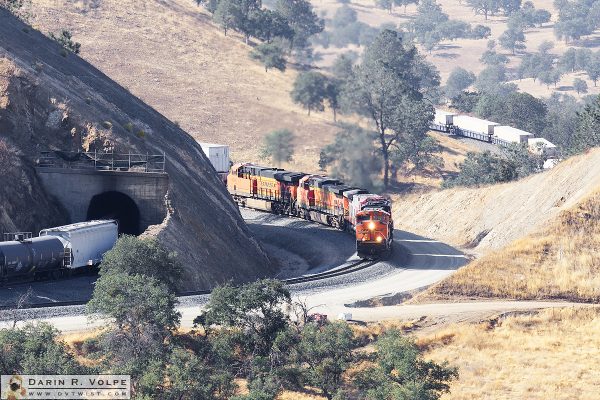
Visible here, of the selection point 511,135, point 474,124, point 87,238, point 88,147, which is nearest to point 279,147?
point 511,135

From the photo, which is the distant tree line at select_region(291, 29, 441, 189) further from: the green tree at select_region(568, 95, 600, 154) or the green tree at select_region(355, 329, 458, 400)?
the green tree at select_region(355, 329, 458, 400)

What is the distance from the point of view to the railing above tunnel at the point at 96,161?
66750 millimetres

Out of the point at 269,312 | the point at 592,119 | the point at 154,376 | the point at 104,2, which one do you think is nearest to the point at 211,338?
the point at 269,312

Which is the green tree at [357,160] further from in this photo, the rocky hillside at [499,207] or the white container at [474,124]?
the white container at [474,124]

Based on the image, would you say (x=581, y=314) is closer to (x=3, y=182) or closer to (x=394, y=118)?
(x=3, y=182)

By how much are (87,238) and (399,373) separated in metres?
21.6

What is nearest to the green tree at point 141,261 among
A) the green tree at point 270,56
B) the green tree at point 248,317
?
the green tree at point 248,317

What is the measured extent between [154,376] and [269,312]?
30.4ft

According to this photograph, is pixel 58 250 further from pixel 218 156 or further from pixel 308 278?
pixel 218 156

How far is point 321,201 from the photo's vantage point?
88.1 m

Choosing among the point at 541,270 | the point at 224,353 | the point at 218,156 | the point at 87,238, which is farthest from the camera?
the point at 218,156

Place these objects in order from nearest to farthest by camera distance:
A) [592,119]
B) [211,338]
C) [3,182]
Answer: [211,338] < [3,182] < [592,119]

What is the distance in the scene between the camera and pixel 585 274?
64688 mm

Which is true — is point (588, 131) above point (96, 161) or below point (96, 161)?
above
